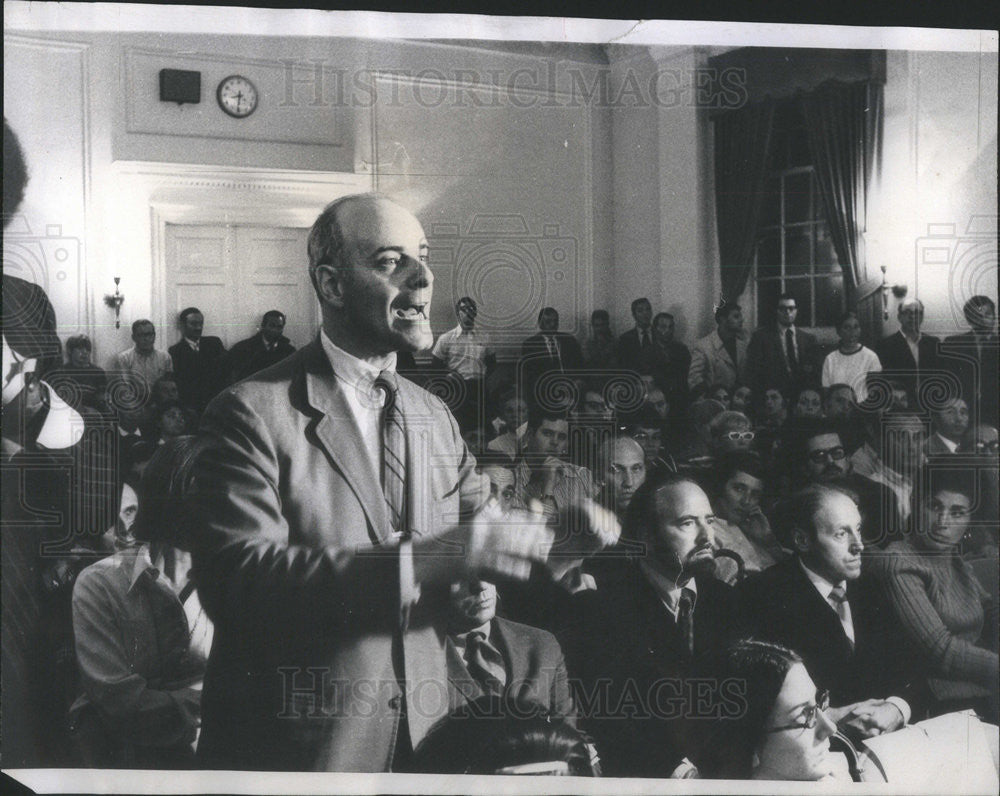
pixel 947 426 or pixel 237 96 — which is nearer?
pixel 237 96

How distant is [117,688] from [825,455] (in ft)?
9.01

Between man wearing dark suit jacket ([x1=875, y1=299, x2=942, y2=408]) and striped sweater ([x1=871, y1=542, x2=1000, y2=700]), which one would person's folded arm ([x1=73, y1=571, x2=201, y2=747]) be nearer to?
striped sweater ([x1=871, y1=542, x2=1000, y2=700])

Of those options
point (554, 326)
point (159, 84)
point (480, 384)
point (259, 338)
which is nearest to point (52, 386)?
point (259, 338)

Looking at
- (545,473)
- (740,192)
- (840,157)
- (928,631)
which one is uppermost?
(840,157)

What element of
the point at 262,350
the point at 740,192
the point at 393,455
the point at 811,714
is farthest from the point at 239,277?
the point at 811,714

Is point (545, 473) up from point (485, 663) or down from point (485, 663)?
up

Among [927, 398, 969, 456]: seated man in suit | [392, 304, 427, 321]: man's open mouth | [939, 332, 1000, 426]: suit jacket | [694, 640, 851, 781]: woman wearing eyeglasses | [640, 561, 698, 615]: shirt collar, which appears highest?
[392, 304, 427, 321]: man's open mouth

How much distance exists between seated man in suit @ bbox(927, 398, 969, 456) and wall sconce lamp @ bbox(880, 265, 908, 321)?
1.34 feet

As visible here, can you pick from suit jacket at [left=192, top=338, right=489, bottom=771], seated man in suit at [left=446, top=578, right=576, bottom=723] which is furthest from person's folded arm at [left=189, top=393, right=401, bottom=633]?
seated man in suit at [left=446, top=578, right=576, bottom=723]

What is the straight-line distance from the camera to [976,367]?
473 centimetres

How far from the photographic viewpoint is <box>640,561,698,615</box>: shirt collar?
184 inches
